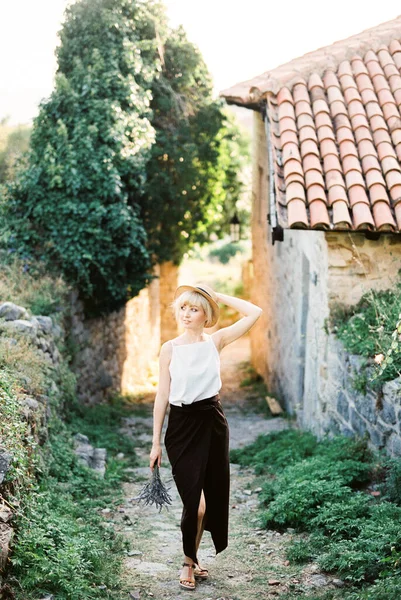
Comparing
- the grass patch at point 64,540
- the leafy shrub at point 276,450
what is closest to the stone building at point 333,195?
the leafy shrub at point 276,450

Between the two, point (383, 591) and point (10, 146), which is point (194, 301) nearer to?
point (383, 591)

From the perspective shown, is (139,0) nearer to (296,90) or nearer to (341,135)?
(296,90)

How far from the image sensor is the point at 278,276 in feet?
36.9

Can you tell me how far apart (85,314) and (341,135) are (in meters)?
4.48

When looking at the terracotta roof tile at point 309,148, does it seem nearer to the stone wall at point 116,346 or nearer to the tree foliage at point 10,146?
the stone wall at point 116,346

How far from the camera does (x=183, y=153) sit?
1230 cm

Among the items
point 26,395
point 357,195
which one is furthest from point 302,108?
point 26,395

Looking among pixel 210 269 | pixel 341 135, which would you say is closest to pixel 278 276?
pixel 341 135

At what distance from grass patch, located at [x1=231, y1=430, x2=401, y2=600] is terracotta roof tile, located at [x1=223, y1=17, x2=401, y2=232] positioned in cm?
214

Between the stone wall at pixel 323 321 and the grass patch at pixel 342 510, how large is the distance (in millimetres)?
281

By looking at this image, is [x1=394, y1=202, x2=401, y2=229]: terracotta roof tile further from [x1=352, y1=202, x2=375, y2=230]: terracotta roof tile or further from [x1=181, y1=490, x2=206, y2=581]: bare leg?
[x1=181, y1=490, x2=206, y2=581]: bare leg

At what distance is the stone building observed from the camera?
6.79 m

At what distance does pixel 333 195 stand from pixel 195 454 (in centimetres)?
360

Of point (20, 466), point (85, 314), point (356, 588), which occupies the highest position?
point (85, 314)
